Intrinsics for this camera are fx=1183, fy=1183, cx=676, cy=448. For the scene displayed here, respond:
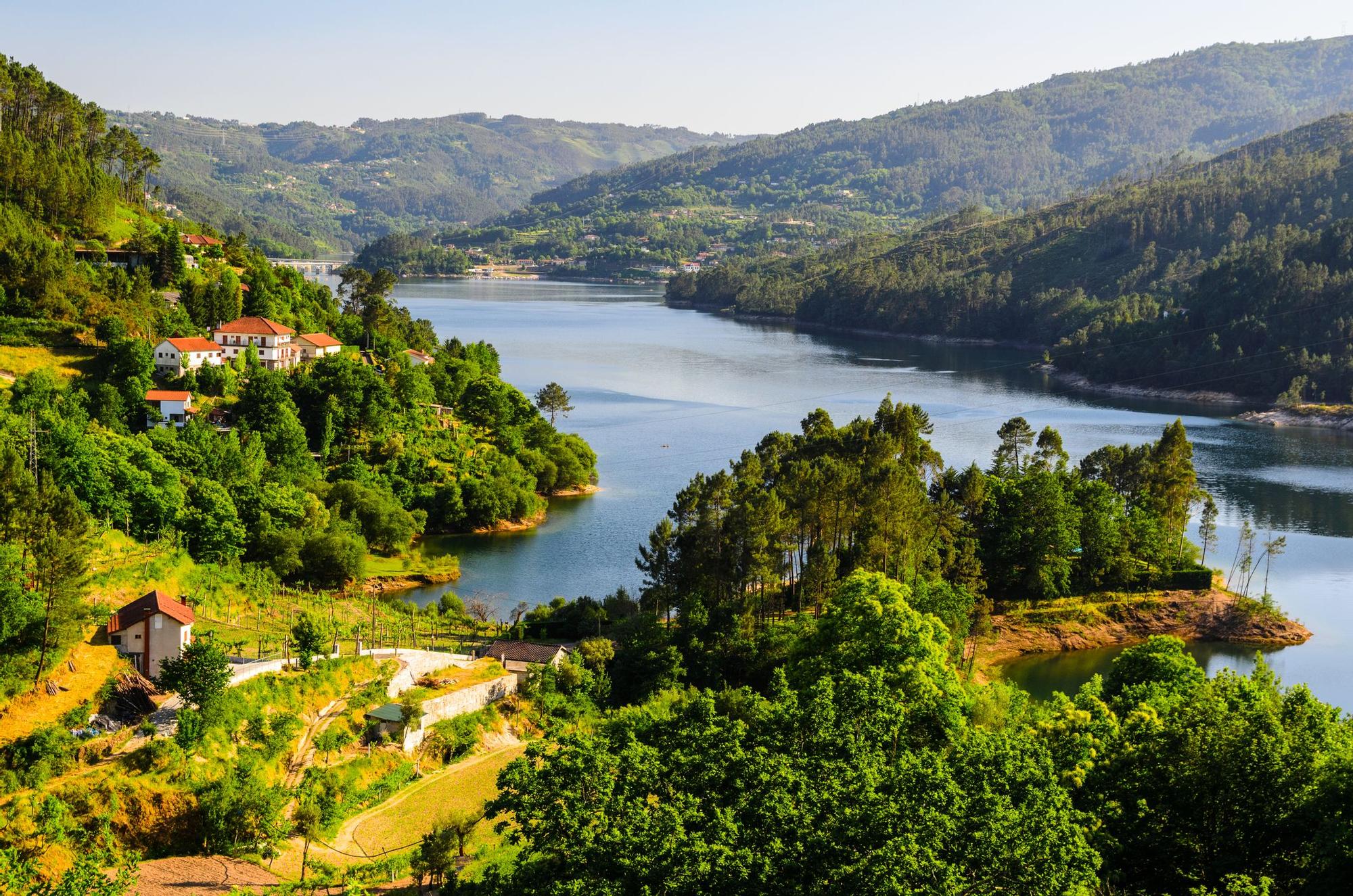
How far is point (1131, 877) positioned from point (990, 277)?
129 meters

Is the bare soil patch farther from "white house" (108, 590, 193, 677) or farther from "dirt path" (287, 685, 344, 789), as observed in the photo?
"white house" (108, 590, 193, 677)

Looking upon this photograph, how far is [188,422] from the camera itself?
153ft

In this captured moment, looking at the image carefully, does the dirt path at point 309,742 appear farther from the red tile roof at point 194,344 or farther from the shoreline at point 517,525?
the red tile roof at point 194,344

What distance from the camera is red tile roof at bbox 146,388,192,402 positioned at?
4638 centimetres

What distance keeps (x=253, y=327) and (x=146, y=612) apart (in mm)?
33009

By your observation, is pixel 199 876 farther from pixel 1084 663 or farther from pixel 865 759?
pixel 1084 663

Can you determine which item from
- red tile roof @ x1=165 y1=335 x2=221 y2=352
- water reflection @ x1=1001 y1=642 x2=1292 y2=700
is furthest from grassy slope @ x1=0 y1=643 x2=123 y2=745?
red tile roof @ x1=165 y1=335 x2=221 y2=352

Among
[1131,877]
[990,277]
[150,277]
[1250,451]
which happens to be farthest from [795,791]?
[990,277]

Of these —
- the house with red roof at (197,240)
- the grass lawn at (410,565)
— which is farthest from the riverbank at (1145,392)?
the house with red roof at (197,240)

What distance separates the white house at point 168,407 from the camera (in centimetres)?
4622

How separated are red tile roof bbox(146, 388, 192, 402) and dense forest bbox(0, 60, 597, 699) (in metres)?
0.33

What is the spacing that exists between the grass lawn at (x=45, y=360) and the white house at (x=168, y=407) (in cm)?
314

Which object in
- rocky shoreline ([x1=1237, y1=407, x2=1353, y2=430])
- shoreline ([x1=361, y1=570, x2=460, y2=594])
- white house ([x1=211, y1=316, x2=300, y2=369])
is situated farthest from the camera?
rocky shoreline ([x1=1237, y1=407, x2=1353, y2=430])

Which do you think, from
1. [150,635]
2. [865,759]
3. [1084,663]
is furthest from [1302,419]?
[150,635]
